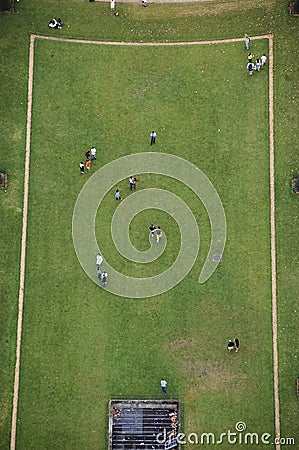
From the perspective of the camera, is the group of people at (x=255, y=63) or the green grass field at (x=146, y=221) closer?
the green grass field at (x=146, y=221)

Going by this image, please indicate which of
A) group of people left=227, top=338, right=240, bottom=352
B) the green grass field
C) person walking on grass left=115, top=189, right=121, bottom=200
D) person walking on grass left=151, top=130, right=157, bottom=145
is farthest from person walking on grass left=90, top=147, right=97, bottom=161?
group of people left=227, top=338, right=240, bottom=352

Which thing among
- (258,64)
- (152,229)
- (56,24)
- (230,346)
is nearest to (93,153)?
(152,229)

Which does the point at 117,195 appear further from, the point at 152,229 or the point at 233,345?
the point at 233,345

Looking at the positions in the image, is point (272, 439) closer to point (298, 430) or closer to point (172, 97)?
point (298, 430)

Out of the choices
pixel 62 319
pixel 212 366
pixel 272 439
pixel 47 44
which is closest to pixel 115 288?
pixel 62 319

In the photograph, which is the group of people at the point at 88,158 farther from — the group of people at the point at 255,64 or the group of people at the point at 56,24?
the group of people at the point at 255,64

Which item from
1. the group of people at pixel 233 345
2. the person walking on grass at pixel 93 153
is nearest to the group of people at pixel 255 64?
the person walking on grass at pixel 93 153

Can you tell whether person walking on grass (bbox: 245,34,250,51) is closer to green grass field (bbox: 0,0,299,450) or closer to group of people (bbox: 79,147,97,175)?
green grass field (bbox: 0,0,299,450)

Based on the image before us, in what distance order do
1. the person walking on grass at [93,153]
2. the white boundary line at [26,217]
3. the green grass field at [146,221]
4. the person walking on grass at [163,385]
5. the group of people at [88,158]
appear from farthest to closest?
the person walking on grass at [93,153] → the group of people at [88,158] → the green grass field at [146,221] → the white boundary line at [26,217] → the person walking on grass at [163,385]
